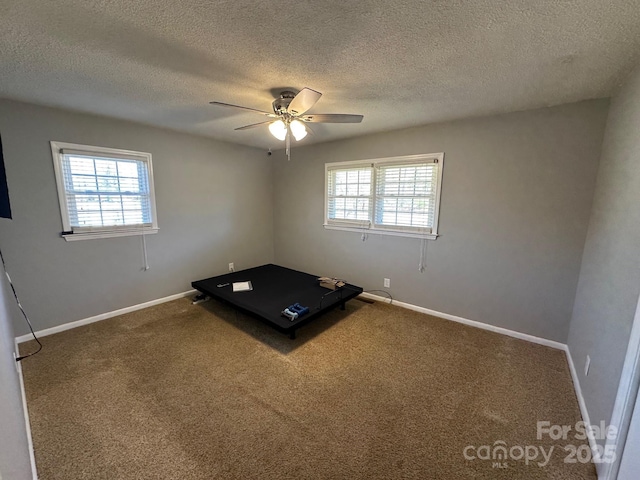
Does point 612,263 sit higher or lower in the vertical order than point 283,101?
lower

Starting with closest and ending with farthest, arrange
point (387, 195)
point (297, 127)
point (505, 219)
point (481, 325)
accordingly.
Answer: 1. point (297, 127)
2. point (505, 219)
3. point (481, 325)
4. point (387, 195)

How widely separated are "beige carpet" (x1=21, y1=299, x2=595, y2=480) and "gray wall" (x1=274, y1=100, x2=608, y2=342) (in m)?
0.45

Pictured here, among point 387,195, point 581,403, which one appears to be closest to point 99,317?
point 387,195

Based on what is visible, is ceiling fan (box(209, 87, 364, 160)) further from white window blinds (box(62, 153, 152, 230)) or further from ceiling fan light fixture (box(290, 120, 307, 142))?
white window blinds (box(62, 153, 152, 230))

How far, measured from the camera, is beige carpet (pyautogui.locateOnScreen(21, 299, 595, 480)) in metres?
1.46

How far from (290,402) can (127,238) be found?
291 cm

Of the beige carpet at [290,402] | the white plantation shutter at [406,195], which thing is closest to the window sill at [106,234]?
the beige carpet at [290,402]

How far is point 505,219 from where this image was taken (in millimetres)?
2746

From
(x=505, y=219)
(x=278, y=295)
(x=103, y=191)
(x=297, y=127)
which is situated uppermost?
(x=297, y=127)

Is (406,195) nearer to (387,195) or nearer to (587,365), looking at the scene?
(387,195)

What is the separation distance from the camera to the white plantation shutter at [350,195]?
373cm

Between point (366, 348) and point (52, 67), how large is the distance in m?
3.41

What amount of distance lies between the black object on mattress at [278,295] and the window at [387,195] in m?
1.01

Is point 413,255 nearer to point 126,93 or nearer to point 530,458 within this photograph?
point 530,458
